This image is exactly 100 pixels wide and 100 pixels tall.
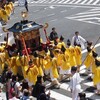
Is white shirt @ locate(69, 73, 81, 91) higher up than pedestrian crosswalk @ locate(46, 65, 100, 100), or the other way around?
white shirt @ locate(69, 73, 81, 91)

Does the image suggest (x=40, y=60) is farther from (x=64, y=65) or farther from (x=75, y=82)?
(x=75, y=82)

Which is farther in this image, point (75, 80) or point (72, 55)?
point (72, 55)

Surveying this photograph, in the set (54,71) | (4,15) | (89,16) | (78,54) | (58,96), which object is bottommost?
(58,96)

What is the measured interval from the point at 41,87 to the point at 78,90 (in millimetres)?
1622

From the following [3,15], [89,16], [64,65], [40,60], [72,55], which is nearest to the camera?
[40,60]

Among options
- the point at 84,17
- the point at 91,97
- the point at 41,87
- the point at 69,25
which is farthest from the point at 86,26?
the point at 41,87

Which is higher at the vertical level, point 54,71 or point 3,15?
point 3,15

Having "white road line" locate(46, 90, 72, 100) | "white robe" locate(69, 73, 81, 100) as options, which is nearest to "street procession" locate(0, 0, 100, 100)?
"white road line" locate(46, 90, 72, 100)

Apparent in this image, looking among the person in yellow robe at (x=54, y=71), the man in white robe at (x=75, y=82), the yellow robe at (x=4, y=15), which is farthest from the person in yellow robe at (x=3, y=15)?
the man in white robe at (x=75, y=82)

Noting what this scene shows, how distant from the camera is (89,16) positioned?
2939 cm

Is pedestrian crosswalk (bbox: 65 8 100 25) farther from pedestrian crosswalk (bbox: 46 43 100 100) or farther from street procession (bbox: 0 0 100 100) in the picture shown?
pedestrian crosswalk (bbox: 46 43 100 100)

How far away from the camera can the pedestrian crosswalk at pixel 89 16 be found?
90.5 ft

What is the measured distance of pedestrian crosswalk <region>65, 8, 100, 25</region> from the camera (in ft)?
90.5

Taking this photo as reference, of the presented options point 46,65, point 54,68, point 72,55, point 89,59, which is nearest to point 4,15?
point 72,55
